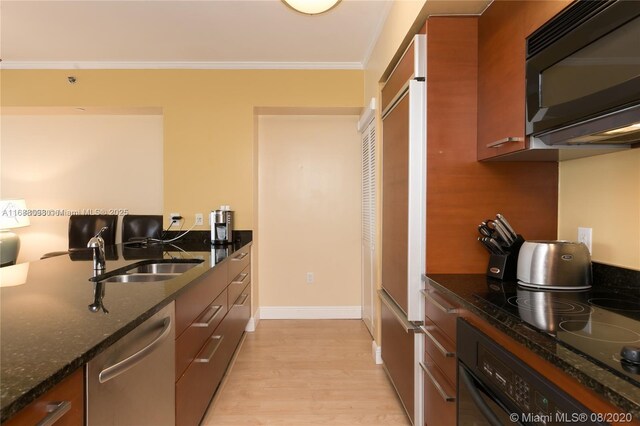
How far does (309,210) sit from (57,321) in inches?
115

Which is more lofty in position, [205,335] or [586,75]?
[586,75]

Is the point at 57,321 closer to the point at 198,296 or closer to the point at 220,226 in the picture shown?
the point at 198,296

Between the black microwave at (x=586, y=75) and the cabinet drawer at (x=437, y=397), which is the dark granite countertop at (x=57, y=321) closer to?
the cabinet drawer at (x=437, y=397)

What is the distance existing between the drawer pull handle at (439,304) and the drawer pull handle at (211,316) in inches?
44.6

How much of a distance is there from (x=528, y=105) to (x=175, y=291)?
152cm

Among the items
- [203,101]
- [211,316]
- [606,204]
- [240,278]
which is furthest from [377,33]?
[211,316]

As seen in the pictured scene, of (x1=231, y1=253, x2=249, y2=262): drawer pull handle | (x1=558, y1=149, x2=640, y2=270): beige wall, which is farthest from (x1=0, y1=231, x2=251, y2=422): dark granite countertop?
(x1=558, y1=149, x2=640, y2=270): beige wall

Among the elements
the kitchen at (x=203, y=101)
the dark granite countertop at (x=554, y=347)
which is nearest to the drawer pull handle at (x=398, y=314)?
the dark granite countertop at (x=554, y=347)

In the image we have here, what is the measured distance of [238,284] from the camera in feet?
9.05

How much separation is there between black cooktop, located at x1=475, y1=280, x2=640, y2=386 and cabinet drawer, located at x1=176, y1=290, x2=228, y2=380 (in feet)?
4.13

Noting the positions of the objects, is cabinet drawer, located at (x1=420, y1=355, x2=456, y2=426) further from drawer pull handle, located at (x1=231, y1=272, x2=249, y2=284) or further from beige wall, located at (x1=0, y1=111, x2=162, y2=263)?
beige wall, located at (x1=0, y1=111, x2=162, y2=263)

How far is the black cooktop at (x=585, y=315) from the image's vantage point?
76 cm

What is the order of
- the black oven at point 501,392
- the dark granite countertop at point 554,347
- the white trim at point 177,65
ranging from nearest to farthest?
the dark granite countertop at point 554,347, the black oven at point 501,392, the white trim at point 177,65

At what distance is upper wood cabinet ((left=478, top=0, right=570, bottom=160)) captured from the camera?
4.16 ft
